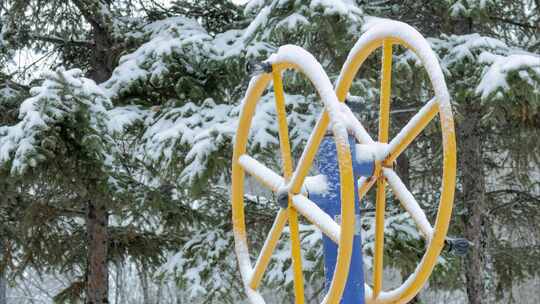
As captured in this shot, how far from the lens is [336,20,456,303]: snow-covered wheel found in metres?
1.99

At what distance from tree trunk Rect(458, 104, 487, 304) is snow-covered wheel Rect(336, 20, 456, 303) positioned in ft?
15.0

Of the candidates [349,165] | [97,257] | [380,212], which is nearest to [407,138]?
[380,212]

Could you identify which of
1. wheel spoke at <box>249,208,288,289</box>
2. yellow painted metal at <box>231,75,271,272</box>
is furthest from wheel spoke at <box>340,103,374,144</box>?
yellow painted metal at <box>231,75,271,272</box>

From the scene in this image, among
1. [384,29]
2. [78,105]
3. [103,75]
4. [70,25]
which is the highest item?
[70,25]

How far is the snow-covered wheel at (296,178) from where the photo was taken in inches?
76.0

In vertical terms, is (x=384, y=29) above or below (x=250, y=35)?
below

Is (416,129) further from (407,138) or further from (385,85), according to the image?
(385,85)

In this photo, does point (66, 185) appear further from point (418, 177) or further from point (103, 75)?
point (418, 177)

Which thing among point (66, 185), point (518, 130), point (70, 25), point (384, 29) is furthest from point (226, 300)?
point (384, 29)

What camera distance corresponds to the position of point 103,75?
8.95 metres

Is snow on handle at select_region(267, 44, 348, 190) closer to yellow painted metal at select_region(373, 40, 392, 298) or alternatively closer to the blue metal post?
the blue metal post

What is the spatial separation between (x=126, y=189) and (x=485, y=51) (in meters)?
3.72

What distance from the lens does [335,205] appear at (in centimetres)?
240

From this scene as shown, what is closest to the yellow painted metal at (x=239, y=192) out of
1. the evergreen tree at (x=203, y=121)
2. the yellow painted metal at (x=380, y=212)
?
the yellow painted metal at (x=380, y=212)
